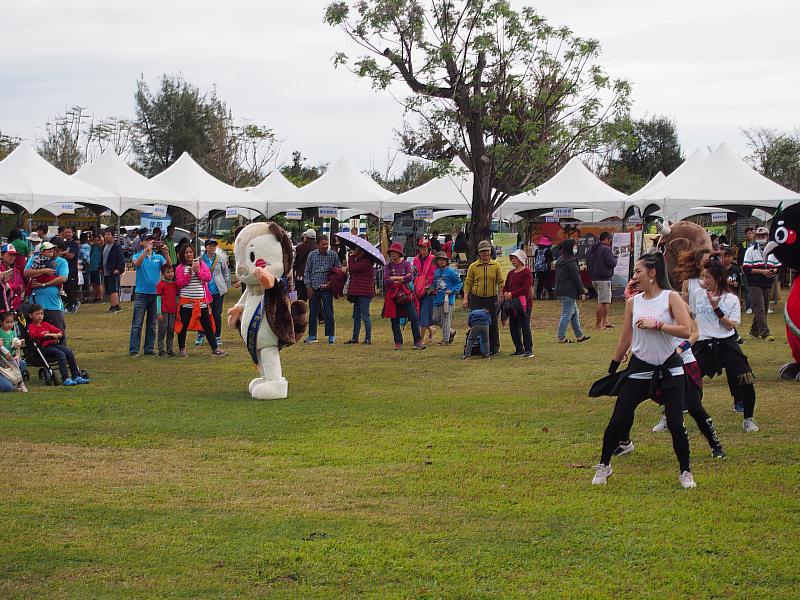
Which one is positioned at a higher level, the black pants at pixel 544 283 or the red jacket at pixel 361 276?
the red jacket at pixel 361 276

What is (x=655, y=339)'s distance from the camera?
749 centimetres

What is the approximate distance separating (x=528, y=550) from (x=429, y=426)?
163 inches

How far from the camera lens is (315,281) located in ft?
59.1

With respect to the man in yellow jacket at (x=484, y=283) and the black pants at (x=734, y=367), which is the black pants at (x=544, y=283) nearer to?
the man in yellow jacket at (x=484, y=283)

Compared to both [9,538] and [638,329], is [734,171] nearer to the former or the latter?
[638,329]

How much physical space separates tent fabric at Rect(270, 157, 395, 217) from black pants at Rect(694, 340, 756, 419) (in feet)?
66.8

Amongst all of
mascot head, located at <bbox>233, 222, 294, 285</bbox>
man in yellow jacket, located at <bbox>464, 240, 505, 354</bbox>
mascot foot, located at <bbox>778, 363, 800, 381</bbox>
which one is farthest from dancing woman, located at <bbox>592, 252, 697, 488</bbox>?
man in yellow jacket, located at <bbox>464, 240, 505, 354</bbox>

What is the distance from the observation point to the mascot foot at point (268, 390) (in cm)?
1206

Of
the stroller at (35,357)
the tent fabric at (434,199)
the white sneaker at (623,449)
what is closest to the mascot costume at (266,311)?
the stroller at (35,357)

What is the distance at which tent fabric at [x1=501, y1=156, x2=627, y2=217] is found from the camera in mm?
28469

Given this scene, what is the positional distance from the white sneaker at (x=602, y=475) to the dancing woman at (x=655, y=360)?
16 cm

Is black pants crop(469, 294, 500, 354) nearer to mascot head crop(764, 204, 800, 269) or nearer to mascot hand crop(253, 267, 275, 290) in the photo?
mascot hand crop(253, 267, 275, 290)

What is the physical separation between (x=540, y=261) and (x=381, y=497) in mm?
21129

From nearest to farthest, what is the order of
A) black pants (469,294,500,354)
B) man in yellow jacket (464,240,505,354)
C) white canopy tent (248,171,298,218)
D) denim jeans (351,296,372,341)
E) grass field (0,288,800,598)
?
grass field (0,288,800,598) < man in yellow jacket (464,240,505,354) < black pants (469,294,500,354) < denim jeans (351,296,372,341) < white canopy tent (248,171,298,218)
